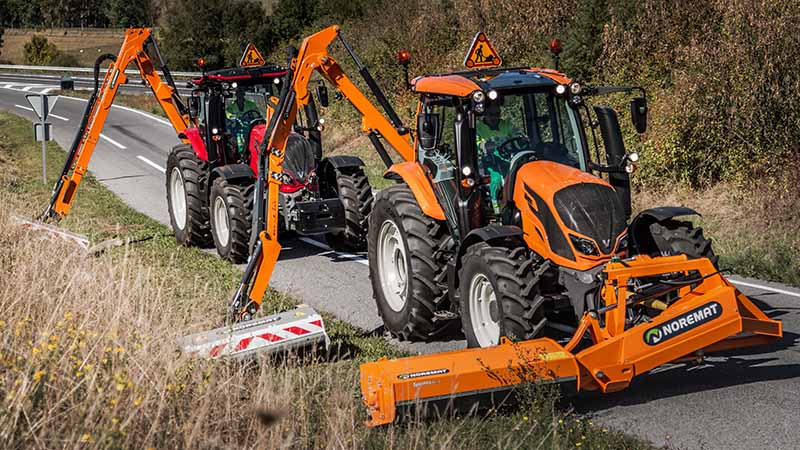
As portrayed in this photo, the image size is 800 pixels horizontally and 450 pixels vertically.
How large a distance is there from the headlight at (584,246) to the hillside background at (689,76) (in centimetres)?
449

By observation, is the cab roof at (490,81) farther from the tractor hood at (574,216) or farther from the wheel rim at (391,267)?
the wheel rim at (391,267)

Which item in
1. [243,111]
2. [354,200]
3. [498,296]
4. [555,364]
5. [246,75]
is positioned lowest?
[555,364]

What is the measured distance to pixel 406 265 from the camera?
9234 mm

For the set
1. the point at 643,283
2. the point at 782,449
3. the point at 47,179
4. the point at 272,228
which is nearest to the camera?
the point at 782,449

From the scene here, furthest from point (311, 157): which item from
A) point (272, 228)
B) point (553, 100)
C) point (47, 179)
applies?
point (47, 179)

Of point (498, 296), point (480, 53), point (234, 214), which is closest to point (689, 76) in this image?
point (480, 53)

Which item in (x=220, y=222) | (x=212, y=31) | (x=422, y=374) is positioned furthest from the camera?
(x=212, y=31)

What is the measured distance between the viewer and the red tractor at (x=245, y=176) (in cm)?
1322

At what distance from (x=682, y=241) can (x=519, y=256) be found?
4.61 ft

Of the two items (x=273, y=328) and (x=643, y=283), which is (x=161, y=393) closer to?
(x=273, y=328)

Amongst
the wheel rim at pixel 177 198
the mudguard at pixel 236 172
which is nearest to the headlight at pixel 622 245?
the mudguard at pixel 236 172

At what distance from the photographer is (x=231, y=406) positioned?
6.30 metres

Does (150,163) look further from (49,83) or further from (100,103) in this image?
(49,83)

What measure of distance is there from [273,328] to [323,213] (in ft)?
15.6
